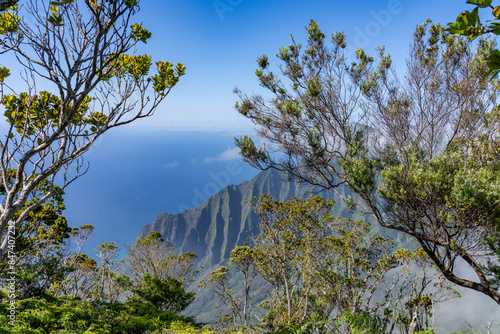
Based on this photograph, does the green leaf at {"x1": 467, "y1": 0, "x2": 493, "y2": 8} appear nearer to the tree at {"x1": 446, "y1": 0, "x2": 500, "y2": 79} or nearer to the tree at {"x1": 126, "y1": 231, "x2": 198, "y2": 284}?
the tree at {"x1": 446, "y1": 0, "x2": 500, "y2": 79}

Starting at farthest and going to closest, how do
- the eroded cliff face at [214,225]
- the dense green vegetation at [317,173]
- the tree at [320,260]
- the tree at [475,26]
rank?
the eroded cliff face at [214,225], the tree at [320,260], the dense green vegetation at [317,173], the tree at [475,26]

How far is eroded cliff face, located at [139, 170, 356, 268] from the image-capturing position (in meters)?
161

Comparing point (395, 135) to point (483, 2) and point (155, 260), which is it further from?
point (155, 260)

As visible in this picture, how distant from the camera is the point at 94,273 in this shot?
577 inches

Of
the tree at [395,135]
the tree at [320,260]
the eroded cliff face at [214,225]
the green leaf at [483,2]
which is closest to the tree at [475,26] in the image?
the green leaf at [483,2]

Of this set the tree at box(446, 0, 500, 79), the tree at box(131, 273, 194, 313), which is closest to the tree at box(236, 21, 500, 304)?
the tree at box(446, 0, 500, 79)

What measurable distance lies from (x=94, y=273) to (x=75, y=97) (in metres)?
15.3

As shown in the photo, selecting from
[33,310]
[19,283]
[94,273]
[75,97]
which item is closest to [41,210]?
[19,283]

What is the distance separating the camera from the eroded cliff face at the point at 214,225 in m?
161

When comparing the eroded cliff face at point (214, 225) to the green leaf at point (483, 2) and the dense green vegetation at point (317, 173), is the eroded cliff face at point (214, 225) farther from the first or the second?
the green leaf at point (483, 2)

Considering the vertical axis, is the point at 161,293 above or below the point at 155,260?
below

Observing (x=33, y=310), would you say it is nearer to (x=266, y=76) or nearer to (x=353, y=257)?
(x=266, y=76)

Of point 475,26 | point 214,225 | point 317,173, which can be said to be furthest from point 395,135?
point 214,225

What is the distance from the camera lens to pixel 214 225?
177750 millimetres
